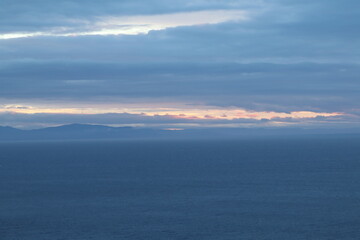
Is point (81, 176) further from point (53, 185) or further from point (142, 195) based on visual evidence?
point (142, 195)

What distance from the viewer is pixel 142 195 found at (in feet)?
255

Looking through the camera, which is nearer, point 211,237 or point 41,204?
point 211,237

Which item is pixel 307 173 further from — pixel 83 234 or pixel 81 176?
pixel 83 234

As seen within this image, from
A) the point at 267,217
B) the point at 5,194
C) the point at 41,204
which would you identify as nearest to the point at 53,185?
the point at 5,194

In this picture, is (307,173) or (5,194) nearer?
(5,194)

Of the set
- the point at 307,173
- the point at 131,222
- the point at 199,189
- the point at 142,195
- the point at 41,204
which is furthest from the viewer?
the point at 307,173

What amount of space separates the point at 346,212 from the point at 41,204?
40.5m

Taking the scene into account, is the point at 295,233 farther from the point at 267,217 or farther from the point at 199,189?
the point at 199,189

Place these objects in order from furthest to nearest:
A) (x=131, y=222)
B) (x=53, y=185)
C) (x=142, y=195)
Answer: (x=53, y=185)
(x=142, y=195)
(x=131, y=222)

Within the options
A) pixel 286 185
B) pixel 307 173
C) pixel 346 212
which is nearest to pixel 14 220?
pixel 346 212

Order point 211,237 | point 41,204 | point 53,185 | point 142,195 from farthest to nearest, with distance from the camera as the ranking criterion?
point 53,185 < point 142,195 < point 41,204 < point 211,237

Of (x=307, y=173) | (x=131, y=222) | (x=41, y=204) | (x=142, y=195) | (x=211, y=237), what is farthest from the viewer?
(x=307, y=173)

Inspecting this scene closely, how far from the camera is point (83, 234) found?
53.1 meters

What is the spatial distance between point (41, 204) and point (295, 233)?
36.1 m
